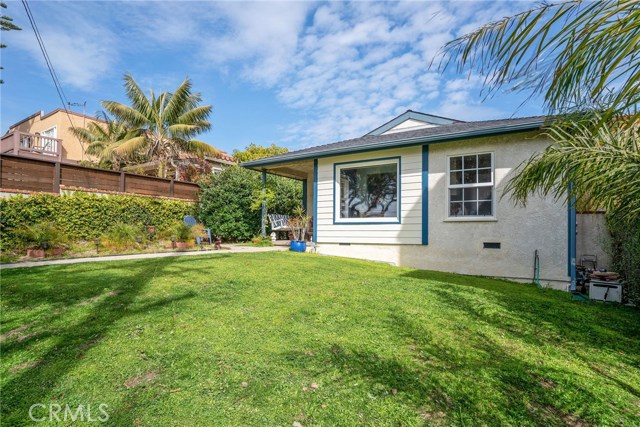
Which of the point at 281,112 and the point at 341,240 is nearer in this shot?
the point at 341,240

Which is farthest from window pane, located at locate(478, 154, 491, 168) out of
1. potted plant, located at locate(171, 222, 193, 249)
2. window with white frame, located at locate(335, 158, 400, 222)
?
potted plant, located at locate(171, 222, 193, 249)

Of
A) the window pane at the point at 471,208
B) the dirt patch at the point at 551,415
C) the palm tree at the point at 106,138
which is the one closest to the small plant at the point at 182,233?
the window pane at the point at 471,208

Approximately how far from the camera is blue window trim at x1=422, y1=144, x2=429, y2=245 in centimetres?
780

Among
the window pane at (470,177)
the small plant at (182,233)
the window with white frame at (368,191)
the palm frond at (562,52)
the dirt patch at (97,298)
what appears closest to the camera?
the palm frond at (562,52)

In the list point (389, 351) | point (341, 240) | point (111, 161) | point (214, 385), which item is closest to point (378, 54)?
point (341, 240)

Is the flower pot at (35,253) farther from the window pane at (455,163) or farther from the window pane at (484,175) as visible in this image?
the window pane at (484,175)

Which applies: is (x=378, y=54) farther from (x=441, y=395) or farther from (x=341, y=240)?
(x=441, y=395)

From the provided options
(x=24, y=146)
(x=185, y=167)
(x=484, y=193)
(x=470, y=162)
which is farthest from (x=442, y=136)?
(x=24, y=146)

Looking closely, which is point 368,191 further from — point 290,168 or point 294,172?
point 294,172

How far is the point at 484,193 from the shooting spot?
7254 mm

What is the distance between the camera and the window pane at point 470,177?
7.39 metres

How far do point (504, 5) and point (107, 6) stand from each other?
11527 millimetres

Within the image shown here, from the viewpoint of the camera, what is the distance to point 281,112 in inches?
701

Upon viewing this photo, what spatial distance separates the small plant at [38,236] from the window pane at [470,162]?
33.9ft
